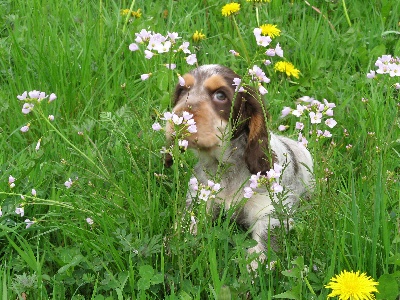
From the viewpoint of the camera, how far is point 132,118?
13.0 feet

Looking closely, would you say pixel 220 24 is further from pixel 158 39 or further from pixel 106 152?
pixel 158 39

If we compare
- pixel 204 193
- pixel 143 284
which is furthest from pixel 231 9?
pixel 143 284

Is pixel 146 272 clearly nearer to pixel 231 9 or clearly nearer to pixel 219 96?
pixel 219 96

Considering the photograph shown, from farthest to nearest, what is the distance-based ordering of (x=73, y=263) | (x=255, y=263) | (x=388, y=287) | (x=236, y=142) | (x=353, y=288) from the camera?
1. (x=236, y=142)
2. (x=255, y=263)
3. (x=73, y=263)
4. (x=388, y=287)
5. (x=353, y=288)

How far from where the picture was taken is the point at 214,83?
344cm

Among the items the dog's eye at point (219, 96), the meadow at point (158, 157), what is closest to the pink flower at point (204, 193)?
the meadow at point (158, 157)

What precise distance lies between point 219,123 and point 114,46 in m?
1.80

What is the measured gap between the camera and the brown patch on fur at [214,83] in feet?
11.3

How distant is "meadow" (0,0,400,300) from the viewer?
2582 millimetres

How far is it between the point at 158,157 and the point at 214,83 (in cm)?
54

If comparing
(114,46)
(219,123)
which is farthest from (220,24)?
(219,123)

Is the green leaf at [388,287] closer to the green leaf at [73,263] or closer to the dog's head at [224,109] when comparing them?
the dog's head at [224,109]

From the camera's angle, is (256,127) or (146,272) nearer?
(146,272)

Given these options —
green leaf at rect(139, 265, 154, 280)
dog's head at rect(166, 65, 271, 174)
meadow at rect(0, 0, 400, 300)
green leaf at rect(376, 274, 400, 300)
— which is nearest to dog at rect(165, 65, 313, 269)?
dog's head at rect(166, 65, 271, 174)
